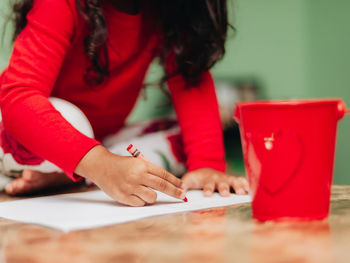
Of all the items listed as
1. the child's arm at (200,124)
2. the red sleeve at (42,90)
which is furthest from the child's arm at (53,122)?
the child's arm at (200,124)

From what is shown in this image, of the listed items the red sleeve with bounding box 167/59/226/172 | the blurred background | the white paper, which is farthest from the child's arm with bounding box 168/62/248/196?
the blurred background

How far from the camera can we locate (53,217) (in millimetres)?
514

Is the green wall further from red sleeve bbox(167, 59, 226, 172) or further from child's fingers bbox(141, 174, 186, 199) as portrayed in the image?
child's fingers bbox(141, 174, 186, 199)

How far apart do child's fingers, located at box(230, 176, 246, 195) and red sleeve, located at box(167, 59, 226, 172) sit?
15 cm

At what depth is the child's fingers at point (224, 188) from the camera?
67cm

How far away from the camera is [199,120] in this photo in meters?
0.93

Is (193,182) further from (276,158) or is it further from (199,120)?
(276,158)

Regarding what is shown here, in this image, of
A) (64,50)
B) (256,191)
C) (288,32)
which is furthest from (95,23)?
(288,32)

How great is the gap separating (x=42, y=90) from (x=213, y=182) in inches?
13.2

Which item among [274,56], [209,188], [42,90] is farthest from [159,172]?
[274,56]

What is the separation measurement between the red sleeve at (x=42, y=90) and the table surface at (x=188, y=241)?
0.50 ft

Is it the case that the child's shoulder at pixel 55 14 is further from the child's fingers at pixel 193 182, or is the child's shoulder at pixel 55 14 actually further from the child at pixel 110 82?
the child's fingers at pixel 193 182

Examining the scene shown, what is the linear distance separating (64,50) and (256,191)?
0.47m

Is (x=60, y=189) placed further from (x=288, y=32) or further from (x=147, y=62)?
(x=288, y=32)
